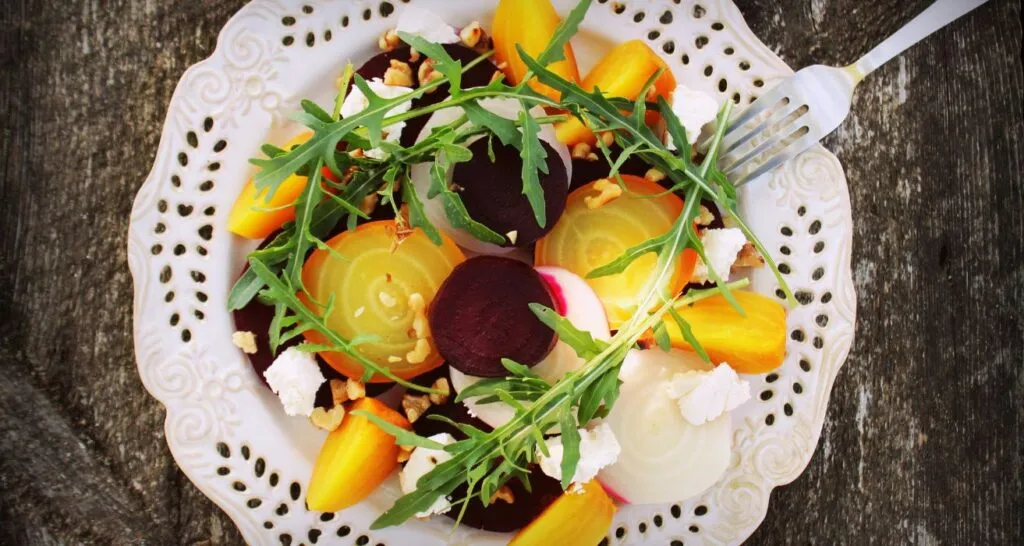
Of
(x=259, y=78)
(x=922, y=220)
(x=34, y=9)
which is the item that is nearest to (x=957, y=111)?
(x=922, y=220)

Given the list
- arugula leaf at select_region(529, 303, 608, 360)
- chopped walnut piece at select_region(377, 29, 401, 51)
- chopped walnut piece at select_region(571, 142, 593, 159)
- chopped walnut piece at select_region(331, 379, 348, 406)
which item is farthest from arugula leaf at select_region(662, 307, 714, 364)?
chopped walnut piece at select_region(377, 29, 401, 51)

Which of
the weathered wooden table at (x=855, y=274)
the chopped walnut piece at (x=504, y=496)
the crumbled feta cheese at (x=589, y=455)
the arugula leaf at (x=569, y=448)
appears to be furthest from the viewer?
the weathered wooden table at (x=855, y=274)

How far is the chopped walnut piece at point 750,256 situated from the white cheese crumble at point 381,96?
0.65m

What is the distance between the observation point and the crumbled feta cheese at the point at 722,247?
141 centimetres

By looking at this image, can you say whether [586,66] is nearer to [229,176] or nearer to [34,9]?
[229,176]

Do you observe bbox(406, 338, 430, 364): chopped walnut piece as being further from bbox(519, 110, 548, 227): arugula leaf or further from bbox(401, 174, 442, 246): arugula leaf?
bbox(519, 110, 548, 227): arugula leaf

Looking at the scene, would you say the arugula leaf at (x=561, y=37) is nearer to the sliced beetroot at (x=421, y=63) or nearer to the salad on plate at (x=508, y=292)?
the salad on plate at (x=508, y=292)

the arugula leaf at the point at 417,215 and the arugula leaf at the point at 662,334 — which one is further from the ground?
the arugula leaf at the point at 417,215

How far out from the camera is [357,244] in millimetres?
1426

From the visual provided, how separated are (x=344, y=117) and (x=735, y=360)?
0.79 metres

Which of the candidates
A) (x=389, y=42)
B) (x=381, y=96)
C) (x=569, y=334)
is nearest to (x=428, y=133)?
(x=381, y=96)

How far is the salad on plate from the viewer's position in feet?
4.33

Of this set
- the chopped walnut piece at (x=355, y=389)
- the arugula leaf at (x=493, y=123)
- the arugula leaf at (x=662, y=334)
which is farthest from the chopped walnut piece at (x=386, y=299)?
the arugula leaf at (x=662, y=334)

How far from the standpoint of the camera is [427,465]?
138 centimetres
